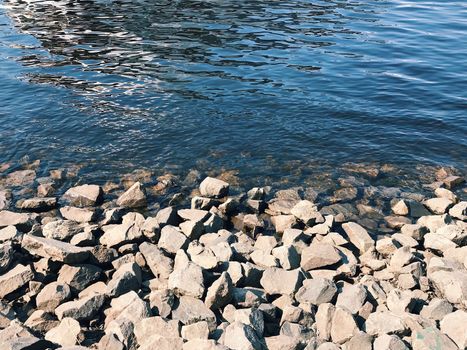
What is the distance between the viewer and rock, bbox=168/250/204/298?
8.83 meters

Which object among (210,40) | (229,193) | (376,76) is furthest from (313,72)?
(229,193)

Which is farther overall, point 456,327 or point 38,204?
point 38,204

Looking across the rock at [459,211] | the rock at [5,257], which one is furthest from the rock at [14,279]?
A: the rock at [459,211]

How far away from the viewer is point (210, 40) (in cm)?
2878

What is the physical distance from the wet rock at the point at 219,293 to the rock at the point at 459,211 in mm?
7064

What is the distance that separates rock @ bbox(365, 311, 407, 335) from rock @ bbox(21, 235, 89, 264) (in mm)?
5948

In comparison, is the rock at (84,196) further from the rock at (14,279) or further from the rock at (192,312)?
the rock at (192,312)

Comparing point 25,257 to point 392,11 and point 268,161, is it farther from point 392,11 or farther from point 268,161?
point 392,11

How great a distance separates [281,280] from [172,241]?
8.96 ft

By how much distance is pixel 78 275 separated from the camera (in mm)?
9641

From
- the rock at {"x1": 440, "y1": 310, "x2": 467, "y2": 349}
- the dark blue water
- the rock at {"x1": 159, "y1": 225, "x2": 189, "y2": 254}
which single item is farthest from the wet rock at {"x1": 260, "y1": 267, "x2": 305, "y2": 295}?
the dark blue water

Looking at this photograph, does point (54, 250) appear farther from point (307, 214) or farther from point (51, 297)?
point (307, 214)

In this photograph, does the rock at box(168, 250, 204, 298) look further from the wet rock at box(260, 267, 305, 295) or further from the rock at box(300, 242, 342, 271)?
the rock at box(300, 242, 342, 271)

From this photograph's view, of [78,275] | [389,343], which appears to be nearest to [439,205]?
[389,343]
